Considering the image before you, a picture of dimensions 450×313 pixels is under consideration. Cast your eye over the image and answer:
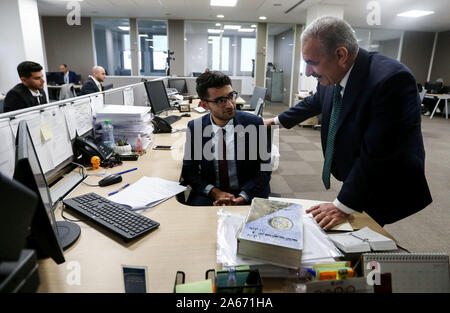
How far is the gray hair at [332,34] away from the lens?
119 centimetres

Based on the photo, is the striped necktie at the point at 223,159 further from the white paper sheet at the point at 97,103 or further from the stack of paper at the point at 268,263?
the white paper sheet at the point at 97,103

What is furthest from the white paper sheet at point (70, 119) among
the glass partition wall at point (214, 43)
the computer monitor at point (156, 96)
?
the glass partition wall at point (214, 43)

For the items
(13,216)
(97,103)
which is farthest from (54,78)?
(13,216)

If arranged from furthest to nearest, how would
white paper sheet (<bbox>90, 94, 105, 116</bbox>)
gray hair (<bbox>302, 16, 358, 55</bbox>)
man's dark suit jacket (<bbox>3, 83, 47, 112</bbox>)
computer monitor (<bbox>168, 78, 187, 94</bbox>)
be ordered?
computer monitor (<bbox>168, 78, 187, 94</bbox>), man's dark suit jacket (<bbox>3, 83, 47, 112</bbox>), white paper sheet (<bbox>90, 94, 105, 116</bbox>), gray hair (<bbox>302, 16, 358, 55</bbox>)

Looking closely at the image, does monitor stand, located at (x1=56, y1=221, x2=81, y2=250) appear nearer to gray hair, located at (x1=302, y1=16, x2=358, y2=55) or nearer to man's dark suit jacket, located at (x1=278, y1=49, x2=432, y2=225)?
man's dark suit jacket, located at (x1=278, y1=49, x2=432, y2=225)

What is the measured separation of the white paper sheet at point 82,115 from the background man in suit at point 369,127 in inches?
55.1

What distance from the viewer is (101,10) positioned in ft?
27.0

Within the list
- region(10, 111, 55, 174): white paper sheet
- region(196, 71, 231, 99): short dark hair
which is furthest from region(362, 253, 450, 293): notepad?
region(10, 111, 55, 174): white paper sheet

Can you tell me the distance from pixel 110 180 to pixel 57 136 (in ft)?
1.29

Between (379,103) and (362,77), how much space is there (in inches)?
6.8

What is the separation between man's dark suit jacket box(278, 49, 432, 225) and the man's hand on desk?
61 centimetres

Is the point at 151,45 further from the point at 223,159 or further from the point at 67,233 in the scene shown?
the point at 67,233

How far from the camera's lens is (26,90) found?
11.0 ft

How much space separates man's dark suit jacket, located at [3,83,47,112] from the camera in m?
3.15
